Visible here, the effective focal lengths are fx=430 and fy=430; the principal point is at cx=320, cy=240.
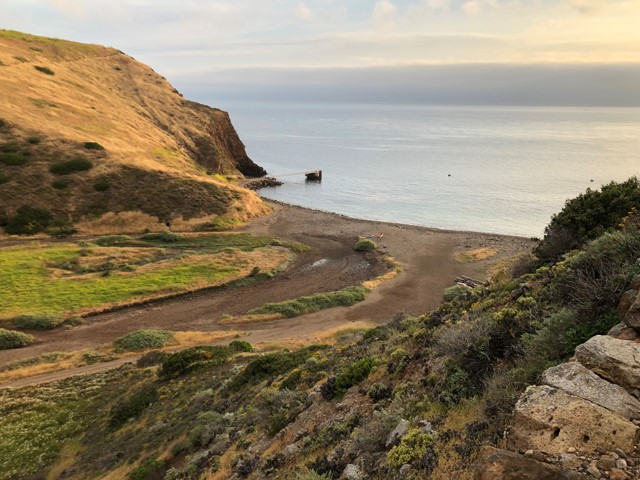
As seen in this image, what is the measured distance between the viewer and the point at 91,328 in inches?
1281

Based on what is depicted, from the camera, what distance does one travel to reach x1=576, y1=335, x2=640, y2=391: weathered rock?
545cm

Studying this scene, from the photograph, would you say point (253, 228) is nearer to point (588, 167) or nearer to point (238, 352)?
point (238, 352)

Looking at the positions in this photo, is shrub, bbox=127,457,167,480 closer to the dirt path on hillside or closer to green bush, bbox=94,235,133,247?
the dirt path on hillside

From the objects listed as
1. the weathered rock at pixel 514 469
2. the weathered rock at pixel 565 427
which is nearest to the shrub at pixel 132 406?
the weathered rock at pixel 514 469

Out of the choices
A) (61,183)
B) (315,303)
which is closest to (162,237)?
(61,183)

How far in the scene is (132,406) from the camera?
19172mm

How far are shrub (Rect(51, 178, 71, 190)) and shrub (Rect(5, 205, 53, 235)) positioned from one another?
448cm

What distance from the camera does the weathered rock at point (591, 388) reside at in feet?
17.1

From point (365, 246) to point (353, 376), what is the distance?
4385 cm

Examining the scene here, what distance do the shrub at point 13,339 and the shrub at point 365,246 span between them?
36.2m

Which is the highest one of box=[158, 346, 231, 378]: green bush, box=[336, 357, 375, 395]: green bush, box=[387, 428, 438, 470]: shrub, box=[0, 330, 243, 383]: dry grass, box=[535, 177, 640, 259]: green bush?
box=[535, 177, 640, 259]: green bush

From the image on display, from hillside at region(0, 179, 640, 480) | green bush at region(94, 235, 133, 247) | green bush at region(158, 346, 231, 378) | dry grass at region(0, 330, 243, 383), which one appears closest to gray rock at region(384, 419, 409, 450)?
hillside at region(0, 179, 640, 480)

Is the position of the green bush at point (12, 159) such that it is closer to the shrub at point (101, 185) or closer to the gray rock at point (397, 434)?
the shrub at point (101, 185)

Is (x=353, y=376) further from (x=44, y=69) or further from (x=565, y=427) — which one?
(x=44, y=69)
